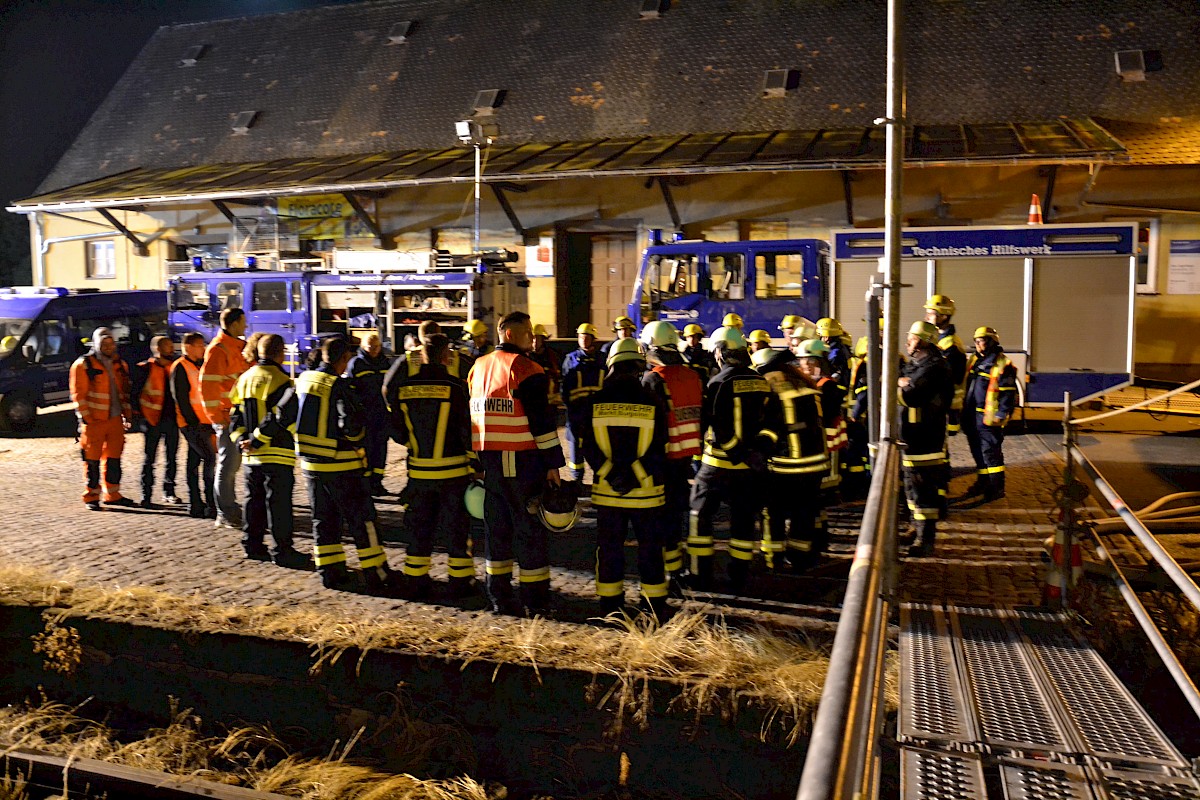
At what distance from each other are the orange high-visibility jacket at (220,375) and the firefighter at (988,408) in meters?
6.21

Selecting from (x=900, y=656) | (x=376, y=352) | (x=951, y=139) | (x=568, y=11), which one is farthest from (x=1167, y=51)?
(x=900, y=656)

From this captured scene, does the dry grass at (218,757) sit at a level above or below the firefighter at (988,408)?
below

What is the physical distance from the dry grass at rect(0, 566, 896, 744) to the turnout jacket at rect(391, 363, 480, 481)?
932 mm

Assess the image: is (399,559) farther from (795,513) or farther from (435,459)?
(795,513)

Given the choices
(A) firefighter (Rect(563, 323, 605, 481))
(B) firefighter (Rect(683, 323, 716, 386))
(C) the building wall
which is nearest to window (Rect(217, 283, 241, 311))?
(C) the building wall

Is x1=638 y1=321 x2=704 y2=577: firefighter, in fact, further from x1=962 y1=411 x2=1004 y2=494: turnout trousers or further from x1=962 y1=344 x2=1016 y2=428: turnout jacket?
x1=962 y1=411 x2=1004 y2=494: turnout trousers

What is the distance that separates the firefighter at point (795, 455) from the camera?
21.7 ft

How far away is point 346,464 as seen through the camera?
682cm

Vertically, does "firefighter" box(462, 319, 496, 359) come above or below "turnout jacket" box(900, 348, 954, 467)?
above

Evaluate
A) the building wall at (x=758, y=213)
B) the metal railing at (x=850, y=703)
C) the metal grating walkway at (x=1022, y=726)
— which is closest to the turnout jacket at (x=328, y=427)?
the metal grating walkway at (x=1022, y=726)

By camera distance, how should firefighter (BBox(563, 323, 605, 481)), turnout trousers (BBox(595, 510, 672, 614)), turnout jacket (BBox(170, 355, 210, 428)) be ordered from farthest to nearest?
turnout jacket (BBox(170, 355, 210, 428)), firefighter (BBox(563, 323, 605, 481)), turnout trousers (BBox(595, 510, 672, 614))

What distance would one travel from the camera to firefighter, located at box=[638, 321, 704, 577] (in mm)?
6266

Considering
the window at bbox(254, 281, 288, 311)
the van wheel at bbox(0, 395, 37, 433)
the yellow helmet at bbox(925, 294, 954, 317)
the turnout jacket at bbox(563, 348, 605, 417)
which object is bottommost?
the van wheel at bbox(0, 395, 37, 433)

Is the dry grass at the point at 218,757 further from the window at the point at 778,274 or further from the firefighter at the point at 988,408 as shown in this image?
the window at the point at 778,274
